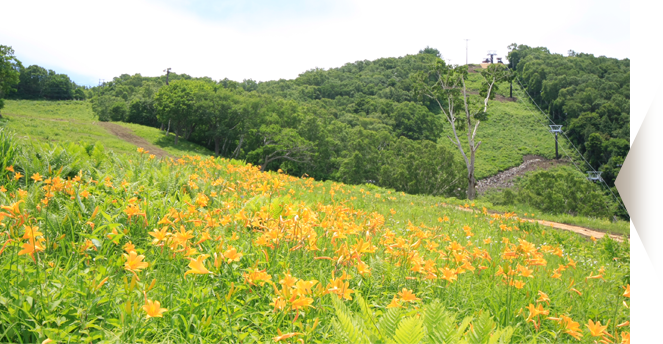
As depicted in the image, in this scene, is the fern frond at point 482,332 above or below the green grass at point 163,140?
below

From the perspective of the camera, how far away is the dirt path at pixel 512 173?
43750mm

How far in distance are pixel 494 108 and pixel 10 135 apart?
69.2 m

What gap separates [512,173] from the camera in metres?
47.6

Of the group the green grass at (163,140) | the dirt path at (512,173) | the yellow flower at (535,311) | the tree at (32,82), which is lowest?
the dirt path at (512,173)

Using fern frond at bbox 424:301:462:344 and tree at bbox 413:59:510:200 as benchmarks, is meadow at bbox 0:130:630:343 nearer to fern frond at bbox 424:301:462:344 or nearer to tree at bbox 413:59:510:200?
fern frond at bbox 424:301:462:344

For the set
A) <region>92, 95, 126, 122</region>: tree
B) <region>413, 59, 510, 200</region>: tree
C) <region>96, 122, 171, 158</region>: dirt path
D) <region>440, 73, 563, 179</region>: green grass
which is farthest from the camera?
<region>440, 73, 563, 179</region>: green grass

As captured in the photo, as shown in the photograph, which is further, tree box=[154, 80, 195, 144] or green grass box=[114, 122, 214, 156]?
tree box=[154, 80, 195, 144]

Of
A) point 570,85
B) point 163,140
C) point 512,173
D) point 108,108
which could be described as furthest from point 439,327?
point 108,108

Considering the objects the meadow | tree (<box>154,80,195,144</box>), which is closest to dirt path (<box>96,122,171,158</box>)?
tree (<box>154,80,195,144</box>)

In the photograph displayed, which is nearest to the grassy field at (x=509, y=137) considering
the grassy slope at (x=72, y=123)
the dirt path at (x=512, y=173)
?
the dirt path at (x=512, y=173)

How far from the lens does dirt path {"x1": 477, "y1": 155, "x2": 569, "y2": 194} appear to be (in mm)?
43750

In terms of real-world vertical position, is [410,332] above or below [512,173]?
above

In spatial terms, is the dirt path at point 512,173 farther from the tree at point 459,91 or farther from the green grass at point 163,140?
the green grass at point 163,140

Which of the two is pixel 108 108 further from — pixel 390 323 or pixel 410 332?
pixel 410 332
